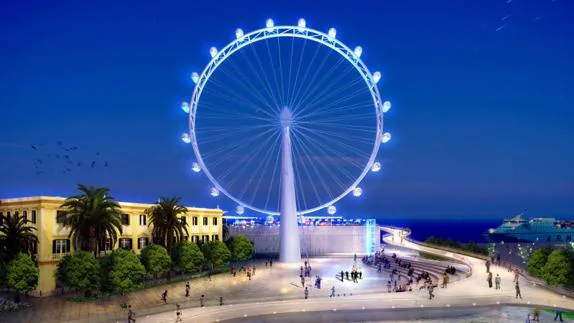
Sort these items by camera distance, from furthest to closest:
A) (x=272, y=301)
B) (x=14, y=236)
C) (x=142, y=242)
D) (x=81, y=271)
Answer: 1. (x=142, y=242)
2. (x=81, y=271)
3. (x=14, y=236)
4. (x=272, y=301)


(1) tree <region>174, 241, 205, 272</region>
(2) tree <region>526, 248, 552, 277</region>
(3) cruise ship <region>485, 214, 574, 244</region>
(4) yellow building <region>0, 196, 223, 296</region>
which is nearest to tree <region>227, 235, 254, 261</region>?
(1) tree <region>174, 241, 205, 272</region>

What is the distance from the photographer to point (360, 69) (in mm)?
56125

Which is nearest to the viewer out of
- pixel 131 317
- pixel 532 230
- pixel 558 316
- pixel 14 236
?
pixel 131 317

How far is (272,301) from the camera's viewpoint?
3941 centimetres

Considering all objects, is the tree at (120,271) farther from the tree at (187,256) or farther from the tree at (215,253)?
the tree at (215,253)

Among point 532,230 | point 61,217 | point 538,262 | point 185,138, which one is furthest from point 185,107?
point 532,230

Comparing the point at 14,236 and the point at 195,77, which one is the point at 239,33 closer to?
the point at 195,77

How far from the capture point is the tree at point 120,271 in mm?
41428

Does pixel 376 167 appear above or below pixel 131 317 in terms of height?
above

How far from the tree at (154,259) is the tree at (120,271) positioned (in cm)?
427

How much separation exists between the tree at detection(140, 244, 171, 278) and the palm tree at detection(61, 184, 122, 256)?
13.3ft

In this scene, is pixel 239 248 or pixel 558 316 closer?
pixel 558 316

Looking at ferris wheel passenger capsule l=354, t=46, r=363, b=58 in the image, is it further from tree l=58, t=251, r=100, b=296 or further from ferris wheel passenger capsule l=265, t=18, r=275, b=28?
tree l=58, t=251, r=100, b=296

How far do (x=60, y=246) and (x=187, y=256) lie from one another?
1111 centimetres
